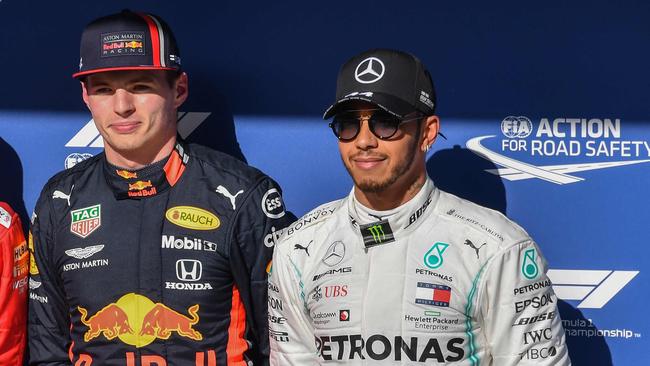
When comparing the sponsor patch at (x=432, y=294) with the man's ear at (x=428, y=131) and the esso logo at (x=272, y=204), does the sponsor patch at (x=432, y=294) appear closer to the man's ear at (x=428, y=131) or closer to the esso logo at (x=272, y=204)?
the man's ear at (x=428, y=131)

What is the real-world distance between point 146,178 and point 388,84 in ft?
2.46

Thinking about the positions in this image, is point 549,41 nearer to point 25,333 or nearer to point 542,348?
point 542,348

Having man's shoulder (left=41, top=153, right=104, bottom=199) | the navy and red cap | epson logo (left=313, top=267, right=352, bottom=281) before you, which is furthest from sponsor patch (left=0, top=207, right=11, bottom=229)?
epson logo (left=313, top=267, right=352, bottom=281)

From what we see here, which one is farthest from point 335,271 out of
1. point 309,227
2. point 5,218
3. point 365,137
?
point 5,218

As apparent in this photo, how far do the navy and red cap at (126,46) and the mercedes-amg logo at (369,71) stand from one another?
58 cm

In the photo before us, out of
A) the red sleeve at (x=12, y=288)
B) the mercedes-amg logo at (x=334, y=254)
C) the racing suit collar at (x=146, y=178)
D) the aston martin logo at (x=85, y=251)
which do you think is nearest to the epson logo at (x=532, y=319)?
the mercedes-amg logo at (x=334, y=254)

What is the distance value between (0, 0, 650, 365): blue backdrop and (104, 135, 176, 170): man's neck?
0.42 m

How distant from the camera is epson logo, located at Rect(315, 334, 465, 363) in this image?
213 cm

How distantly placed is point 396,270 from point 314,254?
0.72 ft

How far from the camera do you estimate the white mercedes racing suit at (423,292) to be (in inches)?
83.4

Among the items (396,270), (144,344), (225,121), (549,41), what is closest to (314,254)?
(396,270)

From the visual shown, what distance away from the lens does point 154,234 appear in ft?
8.36

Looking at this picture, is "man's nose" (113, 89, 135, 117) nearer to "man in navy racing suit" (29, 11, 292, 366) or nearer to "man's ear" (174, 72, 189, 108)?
"man in navy racing suit" (29, 11, 292, 366)

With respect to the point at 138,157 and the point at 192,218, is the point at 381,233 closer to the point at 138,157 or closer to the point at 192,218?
the point at 192,218
